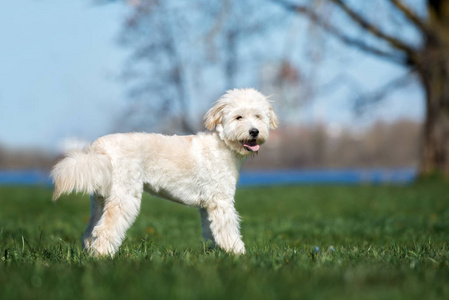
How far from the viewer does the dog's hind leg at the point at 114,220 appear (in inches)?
185

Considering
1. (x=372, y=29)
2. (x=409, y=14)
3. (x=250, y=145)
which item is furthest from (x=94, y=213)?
(x=409, y=14)

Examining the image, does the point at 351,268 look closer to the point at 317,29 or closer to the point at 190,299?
the point at 190,299

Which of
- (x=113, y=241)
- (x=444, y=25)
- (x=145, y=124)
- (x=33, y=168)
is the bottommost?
(x=33, y=168)

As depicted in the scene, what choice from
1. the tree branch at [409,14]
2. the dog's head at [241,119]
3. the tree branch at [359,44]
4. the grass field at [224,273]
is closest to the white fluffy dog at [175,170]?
the dog's head at [241,119]

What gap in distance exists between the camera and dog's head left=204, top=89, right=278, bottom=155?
17.5 feet

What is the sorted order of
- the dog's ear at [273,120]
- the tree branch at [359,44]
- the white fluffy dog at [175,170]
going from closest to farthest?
the white fluffy dog at [175,170] → the dog's ear at [273,120] → the tree branch at [359,44]

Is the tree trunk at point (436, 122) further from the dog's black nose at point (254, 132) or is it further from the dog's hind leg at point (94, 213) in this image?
the dog's hind leg at point (94, 213)

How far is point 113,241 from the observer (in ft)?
15.5

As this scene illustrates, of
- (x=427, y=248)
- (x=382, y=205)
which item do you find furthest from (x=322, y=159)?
(x=427, y=248)

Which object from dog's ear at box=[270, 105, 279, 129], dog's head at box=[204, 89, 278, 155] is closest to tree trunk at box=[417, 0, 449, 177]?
dog's ear at box=[270, 105, 279, 129]

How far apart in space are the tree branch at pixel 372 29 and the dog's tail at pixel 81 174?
13485mm

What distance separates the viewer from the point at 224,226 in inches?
206

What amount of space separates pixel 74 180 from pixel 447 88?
58.2ft

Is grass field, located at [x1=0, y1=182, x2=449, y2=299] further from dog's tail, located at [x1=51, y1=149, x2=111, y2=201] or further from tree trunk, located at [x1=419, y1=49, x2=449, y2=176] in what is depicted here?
tree trunk, located at [x1=419, y1=49, x2=449, y2=176]
